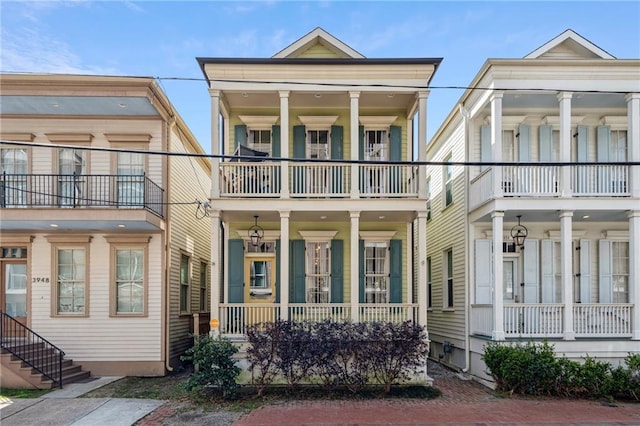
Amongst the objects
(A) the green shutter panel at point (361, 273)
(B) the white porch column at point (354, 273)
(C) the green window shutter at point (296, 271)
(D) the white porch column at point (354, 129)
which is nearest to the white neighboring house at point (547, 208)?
(A) the green shutter panel at point (361, 273)

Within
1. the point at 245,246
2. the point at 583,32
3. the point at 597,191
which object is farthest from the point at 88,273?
the point at 583,32

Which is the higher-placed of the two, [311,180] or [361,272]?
[311,180]

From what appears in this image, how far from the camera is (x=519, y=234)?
1206 centimetres

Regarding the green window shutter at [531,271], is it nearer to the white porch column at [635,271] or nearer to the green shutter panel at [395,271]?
the white porch column at [635,271]

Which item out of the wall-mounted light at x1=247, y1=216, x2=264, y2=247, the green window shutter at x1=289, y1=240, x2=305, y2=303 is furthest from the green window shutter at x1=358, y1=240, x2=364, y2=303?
the wall-mounted light at x1=247, y1=216, x2=264, y2=247

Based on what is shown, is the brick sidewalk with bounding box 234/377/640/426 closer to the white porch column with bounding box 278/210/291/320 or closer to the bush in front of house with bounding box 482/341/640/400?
the bush in front of house with bounding box 482/341/640/400

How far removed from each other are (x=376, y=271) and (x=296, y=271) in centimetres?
229

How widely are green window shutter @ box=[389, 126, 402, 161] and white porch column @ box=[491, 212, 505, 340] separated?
126 inches

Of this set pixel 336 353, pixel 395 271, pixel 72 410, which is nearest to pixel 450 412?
pixel 336 353

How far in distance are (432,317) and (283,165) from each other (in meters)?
8.33

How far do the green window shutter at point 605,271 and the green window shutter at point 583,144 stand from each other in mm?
2380

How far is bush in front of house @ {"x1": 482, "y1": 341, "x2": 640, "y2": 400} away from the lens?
9305mm

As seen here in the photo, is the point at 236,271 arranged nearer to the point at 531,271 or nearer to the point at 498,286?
the point at 498,286

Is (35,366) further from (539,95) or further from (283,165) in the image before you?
(539,95)
